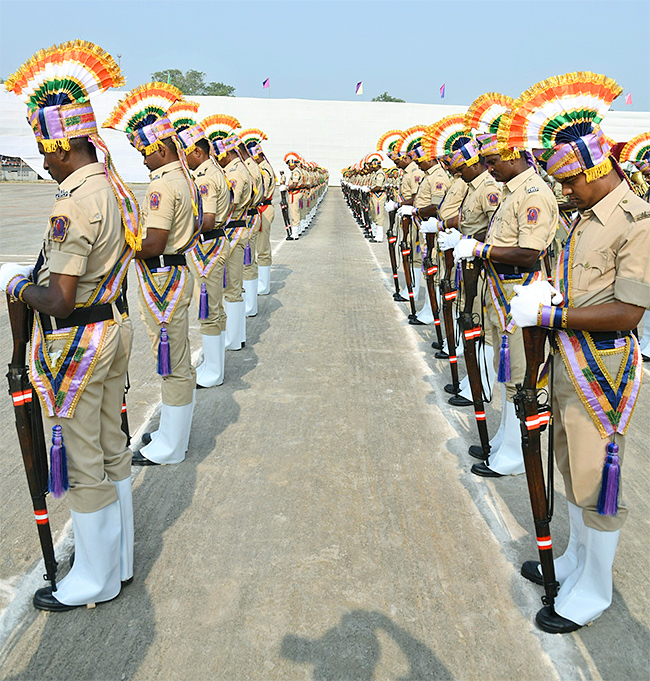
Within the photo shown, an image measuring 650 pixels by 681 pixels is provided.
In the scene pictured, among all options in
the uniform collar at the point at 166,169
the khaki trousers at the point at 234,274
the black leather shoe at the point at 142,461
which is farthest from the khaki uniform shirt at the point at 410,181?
the black leather shoe at the point at 142,461

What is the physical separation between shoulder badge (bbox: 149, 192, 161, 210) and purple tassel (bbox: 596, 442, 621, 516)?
3.14 metres

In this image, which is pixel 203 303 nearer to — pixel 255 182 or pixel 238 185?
pixel 238 185

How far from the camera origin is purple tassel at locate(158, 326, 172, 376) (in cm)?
436

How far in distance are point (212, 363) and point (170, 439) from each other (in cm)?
174

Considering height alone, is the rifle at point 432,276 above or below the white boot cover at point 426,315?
above

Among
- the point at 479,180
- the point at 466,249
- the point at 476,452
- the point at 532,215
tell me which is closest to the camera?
the point at 532,215

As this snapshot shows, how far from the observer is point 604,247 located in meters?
2.62

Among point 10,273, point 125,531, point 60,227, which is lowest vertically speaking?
point 125,531

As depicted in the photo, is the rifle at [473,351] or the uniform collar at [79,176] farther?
the rifle at [473,351]

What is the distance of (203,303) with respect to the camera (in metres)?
5.84

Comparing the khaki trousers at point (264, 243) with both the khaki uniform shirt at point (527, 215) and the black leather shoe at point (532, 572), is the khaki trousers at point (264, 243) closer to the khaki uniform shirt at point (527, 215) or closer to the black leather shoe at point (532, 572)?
the khaki uniform shirt at point (527, 215)

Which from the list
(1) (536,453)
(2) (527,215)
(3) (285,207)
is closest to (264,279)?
(2) (527,215)

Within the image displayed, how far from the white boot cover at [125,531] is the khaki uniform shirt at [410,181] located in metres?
7.92

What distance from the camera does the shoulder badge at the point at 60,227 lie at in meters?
2.64
